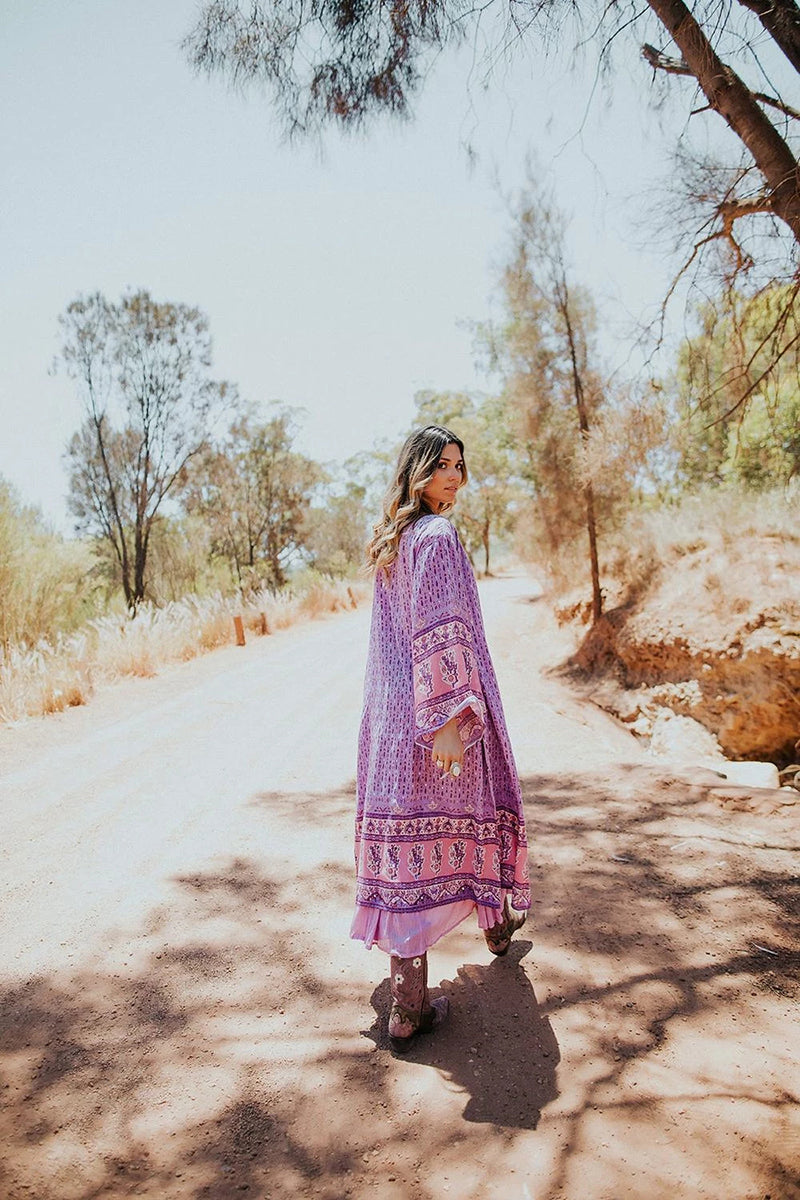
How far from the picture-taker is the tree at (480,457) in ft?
88.8

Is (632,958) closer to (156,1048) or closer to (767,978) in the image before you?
(767,978)

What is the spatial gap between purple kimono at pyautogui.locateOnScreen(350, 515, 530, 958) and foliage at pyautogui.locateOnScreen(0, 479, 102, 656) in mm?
8261

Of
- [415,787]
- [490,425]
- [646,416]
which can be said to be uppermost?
[490,425]

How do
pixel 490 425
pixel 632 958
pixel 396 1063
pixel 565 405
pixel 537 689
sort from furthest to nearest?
pixel 490 425 → pixel 565 405 → pixel 537 689 → pixel 632 958 → pixel 396 1063

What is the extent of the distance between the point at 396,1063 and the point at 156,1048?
0.72m

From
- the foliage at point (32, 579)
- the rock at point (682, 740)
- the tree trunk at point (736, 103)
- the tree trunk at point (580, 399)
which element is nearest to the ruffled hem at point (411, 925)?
the tree trunk at point (736, 103)

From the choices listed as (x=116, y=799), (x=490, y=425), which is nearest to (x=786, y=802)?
(x=116, y=799)

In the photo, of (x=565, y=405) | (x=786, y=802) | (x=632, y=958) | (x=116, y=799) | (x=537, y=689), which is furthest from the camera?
(x=565, y=405)

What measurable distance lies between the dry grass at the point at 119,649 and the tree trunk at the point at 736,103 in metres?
6.82

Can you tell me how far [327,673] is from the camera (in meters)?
8.67

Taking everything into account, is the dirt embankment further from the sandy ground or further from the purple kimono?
the purple kimono

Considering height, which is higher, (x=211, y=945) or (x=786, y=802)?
(x=211, y=945)

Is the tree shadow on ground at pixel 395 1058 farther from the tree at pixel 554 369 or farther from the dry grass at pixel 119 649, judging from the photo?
the tree at pixel 554 369

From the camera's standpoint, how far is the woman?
2012 millimetres
